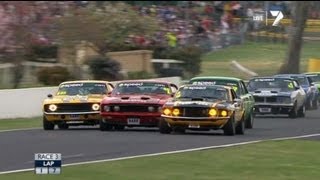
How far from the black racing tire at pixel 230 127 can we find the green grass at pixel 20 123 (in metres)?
7.29

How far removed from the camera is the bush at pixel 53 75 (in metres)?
39.3

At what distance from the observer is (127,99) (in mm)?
26172

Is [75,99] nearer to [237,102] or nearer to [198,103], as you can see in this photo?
[198,103]

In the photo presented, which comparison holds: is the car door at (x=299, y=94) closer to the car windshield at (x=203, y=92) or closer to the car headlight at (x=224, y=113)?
the car windshield at (x=203, y=92)

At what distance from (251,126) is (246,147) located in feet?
27.8

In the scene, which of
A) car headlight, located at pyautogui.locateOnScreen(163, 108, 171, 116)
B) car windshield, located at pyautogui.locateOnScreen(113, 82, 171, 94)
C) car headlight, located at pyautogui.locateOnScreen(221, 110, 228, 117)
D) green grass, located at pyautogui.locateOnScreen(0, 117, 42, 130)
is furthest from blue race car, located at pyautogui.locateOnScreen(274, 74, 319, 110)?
car headlight, located at pyautogui.locateOnScreen(163, 108, 171, 116)

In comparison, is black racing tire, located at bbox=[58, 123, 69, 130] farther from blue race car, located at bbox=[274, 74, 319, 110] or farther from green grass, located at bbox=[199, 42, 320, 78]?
green grass, located at bbox=[199, 42, 320, 78]

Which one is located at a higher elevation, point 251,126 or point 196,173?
point 196,173

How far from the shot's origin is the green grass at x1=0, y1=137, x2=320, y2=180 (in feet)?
48.7

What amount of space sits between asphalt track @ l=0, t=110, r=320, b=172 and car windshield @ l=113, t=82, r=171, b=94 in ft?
3.56

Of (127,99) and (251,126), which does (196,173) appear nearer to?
(127,99)

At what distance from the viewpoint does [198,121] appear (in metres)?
24.4

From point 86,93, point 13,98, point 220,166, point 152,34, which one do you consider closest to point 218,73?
point 152,34

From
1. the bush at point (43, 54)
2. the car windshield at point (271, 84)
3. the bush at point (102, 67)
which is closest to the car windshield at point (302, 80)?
the car windshield at point (271, 84)
